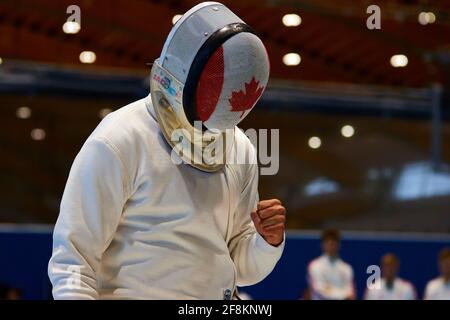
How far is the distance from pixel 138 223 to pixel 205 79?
0.99 ft

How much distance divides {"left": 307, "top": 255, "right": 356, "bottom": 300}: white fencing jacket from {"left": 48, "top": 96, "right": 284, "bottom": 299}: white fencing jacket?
4.80 meters

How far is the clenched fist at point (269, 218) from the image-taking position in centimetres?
176

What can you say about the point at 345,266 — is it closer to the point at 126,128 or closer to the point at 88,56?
the point at 88,56

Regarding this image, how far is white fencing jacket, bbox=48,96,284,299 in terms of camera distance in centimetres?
167

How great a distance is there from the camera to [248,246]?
1905 millimetres

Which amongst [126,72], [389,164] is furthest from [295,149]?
[126,72]

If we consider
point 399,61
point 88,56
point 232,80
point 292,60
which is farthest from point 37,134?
point 232,80

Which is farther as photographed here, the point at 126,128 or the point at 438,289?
the point at 438,289

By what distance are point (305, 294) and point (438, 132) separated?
2.25 metres

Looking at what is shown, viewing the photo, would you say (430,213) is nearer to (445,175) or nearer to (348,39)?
(445,175)

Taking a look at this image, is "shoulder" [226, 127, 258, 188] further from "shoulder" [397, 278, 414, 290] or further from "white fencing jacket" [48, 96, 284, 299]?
"shoulder" [397, 278, 414, 290]

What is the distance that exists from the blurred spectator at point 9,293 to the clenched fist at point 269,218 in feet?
13.4

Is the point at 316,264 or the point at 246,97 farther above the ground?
the point at 316,264

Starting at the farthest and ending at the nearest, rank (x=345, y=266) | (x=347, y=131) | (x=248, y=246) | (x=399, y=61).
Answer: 1. (x=347, y=131)
2. (x=399, y=61)
3. (x=345, y=266)
4. (x=248, y=246)
